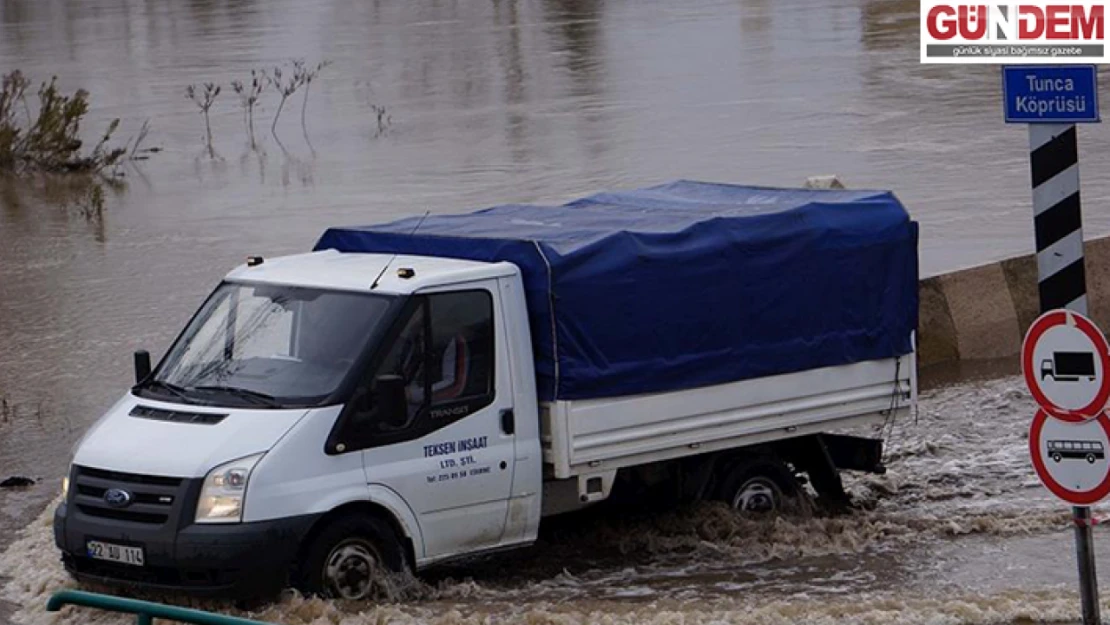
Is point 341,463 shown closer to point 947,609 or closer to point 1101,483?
point 947,609

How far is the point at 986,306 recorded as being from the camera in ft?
58.4

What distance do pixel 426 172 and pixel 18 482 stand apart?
18138mm

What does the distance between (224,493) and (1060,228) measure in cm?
415

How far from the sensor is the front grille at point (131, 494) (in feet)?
32.4

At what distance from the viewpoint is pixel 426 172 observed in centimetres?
3159

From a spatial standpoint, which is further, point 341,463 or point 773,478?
point 773,478

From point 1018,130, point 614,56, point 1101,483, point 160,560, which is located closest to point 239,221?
point 1018,130

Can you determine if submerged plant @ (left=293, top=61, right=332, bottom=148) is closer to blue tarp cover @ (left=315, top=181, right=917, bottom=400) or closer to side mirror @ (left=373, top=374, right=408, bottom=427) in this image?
blue tarp cover @ (left=315, top=181, right=917, bottom=400)

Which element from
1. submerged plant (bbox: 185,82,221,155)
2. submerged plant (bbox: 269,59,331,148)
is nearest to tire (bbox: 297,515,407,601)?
submerged plant (bbox: 185,82,221,155)

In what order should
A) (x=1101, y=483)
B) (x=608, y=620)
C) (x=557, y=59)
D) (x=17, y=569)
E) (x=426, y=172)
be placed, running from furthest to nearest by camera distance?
(x=557, y=59) → (x=426, y=172) → (x=17, y=569) → (x=608, y=620) → (x=1101, y=483)

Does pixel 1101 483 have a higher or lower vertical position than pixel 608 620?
higher

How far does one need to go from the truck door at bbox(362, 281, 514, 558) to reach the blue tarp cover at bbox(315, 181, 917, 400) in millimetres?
358

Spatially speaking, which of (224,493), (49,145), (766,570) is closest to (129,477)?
(224,493)

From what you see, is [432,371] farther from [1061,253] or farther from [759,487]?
[1061,253]
